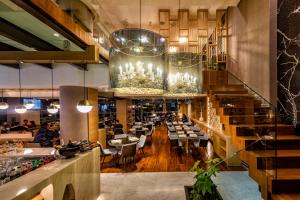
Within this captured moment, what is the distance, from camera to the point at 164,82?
3.22 metres

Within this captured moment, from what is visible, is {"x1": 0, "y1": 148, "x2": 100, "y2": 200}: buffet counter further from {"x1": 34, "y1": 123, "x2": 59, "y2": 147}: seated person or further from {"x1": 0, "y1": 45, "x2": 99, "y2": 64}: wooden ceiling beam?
{"x1": 34, "y1": 123, "x2": 59, "y2": 147}: seated person

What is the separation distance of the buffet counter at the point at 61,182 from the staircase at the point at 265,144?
3160 millimetres

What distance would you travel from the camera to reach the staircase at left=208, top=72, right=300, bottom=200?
362 centimetres

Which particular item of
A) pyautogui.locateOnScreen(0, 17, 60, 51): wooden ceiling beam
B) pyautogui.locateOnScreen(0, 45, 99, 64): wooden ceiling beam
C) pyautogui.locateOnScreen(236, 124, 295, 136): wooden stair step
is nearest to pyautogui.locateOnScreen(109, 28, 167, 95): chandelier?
pyautogui.locateOnScreen(0, 45, 99, 64): wooden ceiling beam

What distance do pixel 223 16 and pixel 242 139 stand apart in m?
7.18

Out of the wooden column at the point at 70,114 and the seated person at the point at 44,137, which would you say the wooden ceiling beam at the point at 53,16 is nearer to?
the wooden column at the point at 70,114

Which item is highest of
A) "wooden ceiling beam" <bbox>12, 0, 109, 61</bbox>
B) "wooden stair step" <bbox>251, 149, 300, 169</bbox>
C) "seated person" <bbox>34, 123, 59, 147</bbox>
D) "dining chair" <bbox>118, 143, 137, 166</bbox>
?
"wooden ceiling beam" <bbox>12, 0, 109, 61</bbox>

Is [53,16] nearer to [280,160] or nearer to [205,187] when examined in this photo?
[205,187]

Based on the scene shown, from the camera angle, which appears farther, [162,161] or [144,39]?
[162,161]

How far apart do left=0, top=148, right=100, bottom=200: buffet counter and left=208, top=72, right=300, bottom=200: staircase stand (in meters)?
3.16

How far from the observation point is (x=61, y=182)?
3717 millimetres

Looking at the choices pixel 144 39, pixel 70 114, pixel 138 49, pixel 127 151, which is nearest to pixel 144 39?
pixel 144 39

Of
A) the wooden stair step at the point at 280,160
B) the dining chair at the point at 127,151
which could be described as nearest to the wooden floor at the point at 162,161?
the dining chair at the point at 127,151

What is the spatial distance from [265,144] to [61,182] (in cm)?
356
